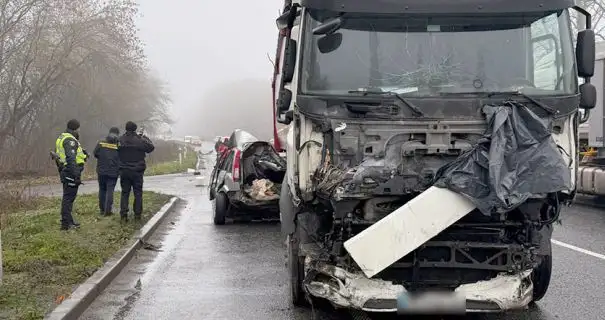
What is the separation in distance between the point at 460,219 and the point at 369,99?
3.99 feet

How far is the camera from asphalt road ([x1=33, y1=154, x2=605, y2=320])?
20.9ft

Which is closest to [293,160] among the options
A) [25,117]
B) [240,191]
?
[240,191]

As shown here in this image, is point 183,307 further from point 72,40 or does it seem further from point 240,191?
point 72,40

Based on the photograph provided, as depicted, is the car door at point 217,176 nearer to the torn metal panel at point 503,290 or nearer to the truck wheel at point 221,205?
the truck wheel at point 221,205

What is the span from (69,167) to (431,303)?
711 centimetres

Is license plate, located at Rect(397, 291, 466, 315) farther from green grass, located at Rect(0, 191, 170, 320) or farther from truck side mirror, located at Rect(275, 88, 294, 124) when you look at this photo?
green grass, located at Rect(0, 191, 170, 320)

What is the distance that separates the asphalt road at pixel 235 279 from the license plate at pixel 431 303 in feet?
3.71

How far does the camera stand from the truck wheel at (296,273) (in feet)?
19.6

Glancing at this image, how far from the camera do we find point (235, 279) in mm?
7930

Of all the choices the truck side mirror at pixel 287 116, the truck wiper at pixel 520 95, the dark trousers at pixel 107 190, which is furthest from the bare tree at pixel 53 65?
the truck wiper at pixel 520 95

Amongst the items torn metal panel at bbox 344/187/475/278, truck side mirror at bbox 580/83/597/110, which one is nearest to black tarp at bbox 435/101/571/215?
torn metal panel at bbox 344/187/475/278

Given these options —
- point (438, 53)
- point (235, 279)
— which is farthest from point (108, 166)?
point (438, 53)

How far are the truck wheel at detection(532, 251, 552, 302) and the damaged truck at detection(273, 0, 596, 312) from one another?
20 millimetres

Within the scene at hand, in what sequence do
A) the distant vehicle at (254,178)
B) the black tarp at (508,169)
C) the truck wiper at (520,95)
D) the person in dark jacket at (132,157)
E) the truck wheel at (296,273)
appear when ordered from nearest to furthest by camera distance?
1. the black tarp at (508,169)
2. the truck wiper at (520,95)
3. the truck wheel at (296,273)
4. the person in dark jacket at (132,157)
5. the distant vehicle at (254,178)
